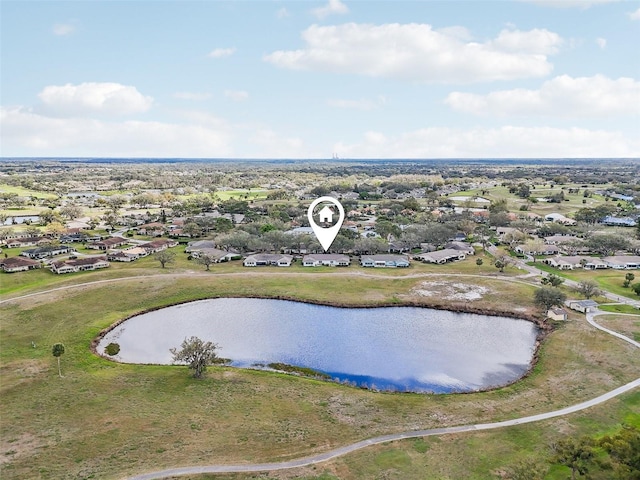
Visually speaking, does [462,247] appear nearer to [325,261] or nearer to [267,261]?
[325,261]

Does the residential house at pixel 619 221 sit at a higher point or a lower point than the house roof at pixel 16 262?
higher

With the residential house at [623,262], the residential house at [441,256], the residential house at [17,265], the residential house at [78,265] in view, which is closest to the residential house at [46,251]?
the residential house at [17,265]

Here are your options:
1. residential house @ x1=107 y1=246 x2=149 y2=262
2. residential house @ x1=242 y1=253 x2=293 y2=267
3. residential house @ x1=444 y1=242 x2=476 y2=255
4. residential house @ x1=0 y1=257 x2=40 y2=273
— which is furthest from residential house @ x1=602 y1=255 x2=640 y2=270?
residential house @ x1=0 y1=257 x2=40 y2=273

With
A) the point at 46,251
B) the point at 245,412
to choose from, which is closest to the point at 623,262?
the point at 245,412

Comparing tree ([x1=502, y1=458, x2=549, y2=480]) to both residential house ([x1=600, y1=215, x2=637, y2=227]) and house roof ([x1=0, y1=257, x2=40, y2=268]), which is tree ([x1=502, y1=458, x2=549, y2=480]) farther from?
residential house ([x1=600, y1=215, x2=637, y2=227])

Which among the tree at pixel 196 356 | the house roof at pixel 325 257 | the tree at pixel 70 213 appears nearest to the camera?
the tree at pixel 196 356

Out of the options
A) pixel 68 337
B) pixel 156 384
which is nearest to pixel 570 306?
pixel 156 384

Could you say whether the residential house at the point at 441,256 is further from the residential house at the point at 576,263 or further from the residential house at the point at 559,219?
the residential house at the point at 559,219
